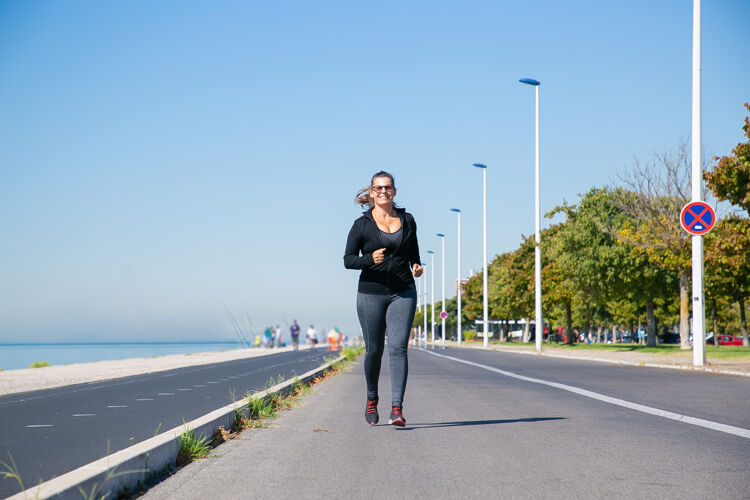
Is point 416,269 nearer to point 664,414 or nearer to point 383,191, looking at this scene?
point 383,191

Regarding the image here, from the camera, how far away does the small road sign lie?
1978cm

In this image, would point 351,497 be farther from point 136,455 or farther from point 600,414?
point 600,414

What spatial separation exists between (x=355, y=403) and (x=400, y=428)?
9.85ft

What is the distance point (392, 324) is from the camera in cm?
714

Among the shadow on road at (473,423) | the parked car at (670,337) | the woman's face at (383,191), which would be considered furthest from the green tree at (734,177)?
the parked car at (670,337)

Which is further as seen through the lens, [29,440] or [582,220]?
[582,220]

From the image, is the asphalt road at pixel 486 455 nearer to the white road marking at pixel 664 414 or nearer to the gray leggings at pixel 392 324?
the white road marking at pixel 664 414

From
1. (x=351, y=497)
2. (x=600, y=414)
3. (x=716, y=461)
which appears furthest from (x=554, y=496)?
(x=600, y=414)

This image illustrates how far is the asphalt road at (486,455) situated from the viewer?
4691 mm

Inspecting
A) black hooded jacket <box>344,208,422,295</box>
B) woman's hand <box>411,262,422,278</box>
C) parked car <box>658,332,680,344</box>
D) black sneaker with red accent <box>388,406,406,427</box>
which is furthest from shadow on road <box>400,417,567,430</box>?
parked car <box>658,332,680,344</box>

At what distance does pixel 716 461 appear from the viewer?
5.48 metres

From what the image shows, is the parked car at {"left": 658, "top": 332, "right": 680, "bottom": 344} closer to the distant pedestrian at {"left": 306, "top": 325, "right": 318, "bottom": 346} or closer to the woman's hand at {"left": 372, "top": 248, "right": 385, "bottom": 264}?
the distant pedestrian at {"left": 306, "top": 325, "right": 318, "bottom": 346}

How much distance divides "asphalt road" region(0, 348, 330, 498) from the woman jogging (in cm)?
206

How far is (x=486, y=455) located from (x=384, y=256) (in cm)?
203
